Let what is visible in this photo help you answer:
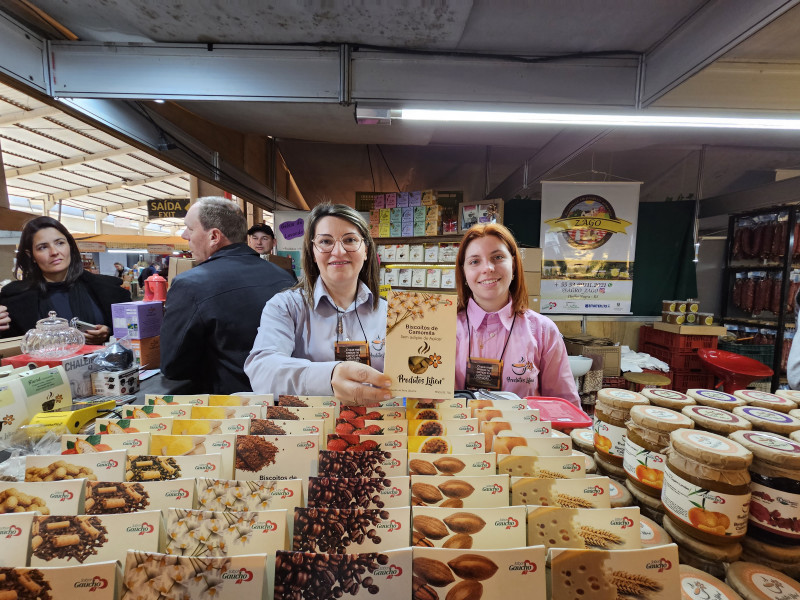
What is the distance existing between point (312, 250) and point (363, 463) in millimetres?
1296

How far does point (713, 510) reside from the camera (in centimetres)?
76

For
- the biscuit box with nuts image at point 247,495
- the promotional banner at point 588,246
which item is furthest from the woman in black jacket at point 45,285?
the promotional banner at point 588,246

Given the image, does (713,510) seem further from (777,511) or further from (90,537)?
(90,537)

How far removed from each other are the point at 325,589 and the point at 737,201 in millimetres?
6418

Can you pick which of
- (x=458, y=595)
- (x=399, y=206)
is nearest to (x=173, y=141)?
(x=399, y=206)

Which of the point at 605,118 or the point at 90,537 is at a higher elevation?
the point at 605,118

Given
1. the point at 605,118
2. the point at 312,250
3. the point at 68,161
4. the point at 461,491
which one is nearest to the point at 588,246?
the point at 605,118

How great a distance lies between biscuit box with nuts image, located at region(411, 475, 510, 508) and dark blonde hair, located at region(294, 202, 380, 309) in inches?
48.7

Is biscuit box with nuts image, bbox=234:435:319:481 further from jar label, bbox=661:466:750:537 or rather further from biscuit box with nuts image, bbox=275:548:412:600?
jar label, bbox=661:466:750:537

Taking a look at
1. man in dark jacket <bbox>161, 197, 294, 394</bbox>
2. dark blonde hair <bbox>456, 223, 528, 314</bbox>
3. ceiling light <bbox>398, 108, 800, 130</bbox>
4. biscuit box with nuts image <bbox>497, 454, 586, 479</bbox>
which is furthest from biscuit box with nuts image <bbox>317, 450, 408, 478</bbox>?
ceiling light <bbox>398, 108, 800, 130</bbox>

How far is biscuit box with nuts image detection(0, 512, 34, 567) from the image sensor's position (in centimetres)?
67

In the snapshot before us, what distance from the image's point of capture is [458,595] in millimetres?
661

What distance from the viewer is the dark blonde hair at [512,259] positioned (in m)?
2.01

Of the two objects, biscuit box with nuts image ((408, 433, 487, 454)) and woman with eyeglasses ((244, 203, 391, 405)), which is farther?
woman with eyeglasses ((244, 203, 391, 405))
